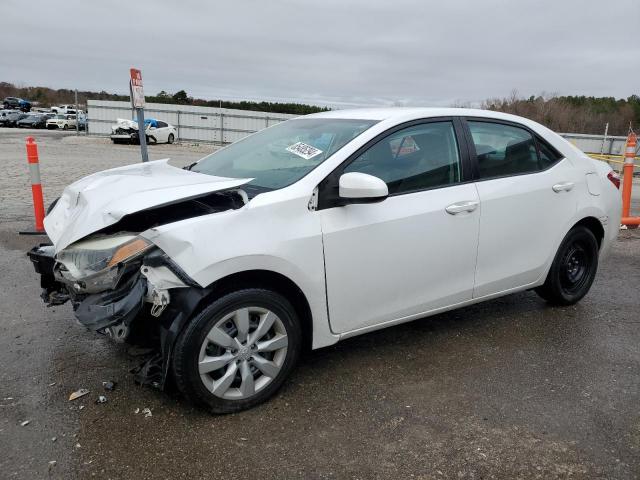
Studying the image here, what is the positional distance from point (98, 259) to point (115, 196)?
1.29ft

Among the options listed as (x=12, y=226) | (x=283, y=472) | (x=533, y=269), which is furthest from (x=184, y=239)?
(x=12, y=226)

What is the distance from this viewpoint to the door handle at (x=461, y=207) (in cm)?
364

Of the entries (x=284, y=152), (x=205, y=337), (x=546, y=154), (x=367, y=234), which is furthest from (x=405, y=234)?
(x=546, y=154)

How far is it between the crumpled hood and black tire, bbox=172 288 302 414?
0.62 metres

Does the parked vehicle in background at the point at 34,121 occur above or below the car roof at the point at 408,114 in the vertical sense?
above

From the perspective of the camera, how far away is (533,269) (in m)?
4.30

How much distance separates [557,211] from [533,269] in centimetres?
49

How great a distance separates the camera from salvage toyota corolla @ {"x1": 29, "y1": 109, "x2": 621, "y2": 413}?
2.86 m

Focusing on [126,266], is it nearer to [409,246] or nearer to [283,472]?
[283,472]

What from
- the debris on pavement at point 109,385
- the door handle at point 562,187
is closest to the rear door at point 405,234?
the door handle at point 562,187

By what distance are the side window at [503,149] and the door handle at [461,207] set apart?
11.0 inches

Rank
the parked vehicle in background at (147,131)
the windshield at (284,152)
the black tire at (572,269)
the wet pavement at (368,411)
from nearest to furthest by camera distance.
Answer: the wet pavement at (368,411)
the windshield at (284,152)
the black tire at (572,269)
the parked vehicle in background at (147,131)

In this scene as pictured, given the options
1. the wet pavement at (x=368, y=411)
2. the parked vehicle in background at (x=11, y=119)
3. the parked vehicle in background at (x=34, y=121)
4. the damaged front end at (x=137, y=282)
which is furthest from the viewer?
the parked vehicle in background at (x=34, y=121)

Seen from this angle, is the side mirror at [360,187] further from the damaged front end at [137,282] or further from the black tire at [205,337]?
the black tire at [205,337]
